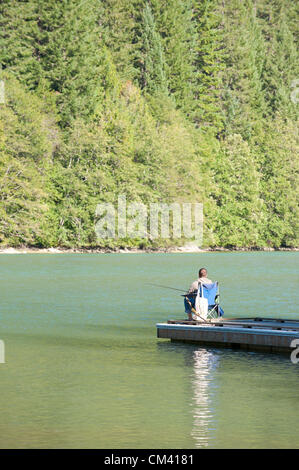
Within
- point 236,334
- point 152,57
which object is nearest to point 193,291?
point 236,334

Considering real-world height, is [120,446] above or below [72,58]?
below

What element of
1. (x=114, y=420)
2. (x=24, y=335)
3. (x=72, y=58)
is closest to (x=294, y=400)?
(x=114, y=420)

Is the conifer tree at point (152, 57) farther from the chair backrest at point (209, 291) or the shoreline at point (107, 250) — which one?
the chair backrest at point (209, 291)

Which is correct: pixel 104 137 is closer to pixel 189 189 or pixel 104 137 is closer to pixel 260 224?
pixel 189 189

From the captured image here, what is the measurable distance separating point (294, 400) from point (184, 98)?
329ft

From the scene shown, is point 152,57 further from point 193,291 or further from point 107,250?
point 193,291

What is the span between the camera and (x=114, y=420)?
610 inches

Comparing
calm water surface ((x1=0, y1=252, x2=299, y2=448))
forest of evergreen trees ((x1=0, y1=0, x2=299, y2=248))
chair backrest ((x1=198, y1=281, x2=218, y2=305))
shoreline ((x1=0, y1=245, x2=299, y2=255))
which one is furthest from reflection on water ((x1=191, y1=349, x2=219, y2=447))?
shoreline ((x1=0, y1=245, x2=299, y2=255))

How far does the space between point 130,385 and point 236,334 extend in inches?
188

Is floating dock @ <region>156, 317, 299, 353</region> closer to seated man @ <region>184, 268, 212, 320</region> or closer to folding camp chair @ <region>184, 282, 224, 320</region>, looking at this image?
folding camp chair @ <region>184, 282, 224, 320</region>

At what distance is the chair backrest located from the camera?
23641 mm

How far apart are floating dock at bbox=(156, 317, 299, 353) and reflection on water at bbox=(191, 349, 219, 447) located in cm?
59

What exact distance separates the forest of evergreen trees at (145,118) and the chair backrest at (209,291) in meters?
61.4
